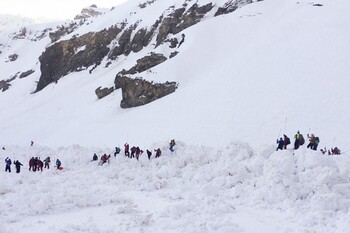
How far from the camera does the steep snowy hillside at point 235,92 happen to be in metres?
27.5

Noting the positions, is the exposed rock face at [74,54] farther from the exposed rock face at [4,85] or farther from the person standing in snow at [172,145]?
the person standing in snow at [172,145]

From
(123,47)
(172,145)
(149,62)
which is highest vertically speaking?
(123,47)

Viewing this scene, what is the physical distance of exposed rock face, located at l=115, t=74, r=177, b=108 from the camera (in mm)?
41344

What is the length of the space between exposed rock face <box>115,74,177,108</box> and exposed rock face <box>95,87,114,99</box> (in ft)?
21.6

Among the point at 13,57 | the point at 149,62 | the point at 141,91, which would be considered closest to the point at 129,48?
the point at 149,62

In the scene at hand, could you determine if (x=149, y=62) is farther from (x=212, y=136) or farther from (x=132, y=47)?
(x=212, y=136)

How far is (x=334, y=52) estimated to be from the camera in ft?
110

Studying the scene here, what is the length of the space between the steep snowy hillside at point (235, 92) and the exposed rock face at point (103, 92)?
0.98m

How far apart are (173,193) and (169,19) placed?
4991cm

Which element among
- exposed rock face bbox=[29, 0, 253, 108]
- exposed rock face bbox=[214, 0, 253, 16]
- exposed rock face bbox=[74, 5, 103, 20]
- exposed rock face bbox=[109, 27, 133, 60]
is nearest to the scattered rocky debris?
exposed rock face bbox=[74, 5, 103, 20]

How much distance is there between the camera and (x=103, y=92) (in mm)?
51531

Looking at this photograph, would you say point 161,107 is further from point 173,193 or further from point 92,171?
point 173,193

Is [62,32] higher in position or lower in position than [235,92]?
higher

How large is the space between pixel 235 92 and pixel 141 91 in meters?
13.2
